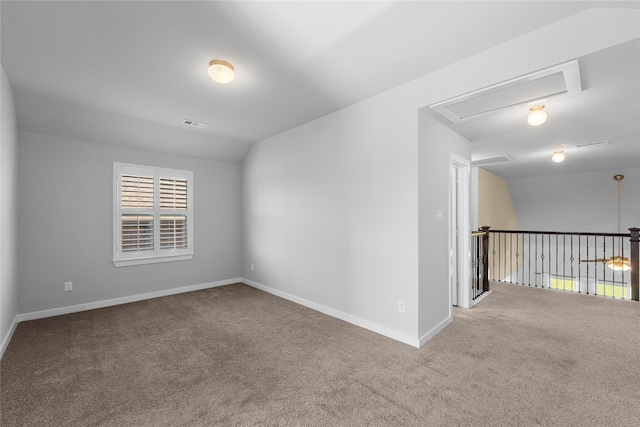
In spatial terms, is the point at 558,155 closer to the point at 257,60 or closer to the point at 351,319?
the point at 351,319

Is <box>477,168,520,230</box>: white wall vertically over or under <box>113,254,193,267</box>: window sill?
over

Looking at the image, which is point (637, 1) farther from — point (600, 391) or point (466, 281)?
point (466, 281)

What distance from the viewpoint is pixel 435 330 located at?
305cm

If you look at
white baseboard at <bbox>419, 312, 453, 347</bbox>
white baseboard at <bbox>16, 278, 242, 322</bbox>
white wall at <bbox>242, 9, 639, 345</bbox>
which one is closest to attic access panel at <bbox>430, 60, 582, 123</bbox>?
white wall at <bbox>242, 9, 639, 345</bbox>

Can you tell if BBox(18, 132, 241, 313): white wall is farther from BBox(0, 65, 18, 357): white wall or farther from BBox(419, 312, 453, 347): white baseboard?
BBox(419, 312, 453, 347): white baseboard

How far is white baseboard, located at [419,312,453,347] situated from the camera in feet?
9.21

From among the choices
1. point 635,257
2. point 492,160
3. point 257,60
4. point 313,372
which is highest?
point 257,60

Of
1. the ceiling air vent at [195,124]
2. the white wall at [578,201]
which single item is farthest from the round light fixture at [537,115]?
the white wall at [578,201]

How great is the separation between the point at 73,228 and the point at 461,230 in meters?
5.48

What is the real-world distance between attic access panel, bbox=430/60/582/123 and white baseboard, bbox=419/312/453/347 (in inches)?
92.4

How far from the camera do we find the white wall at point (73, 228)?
140 inches

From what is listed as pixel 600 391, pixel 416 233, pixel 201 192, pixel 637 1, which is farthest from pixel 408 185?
pixel 201 192

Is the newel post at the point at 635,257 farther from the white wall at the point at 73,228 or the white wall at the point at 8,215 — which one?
the white wall at the point at 8,215

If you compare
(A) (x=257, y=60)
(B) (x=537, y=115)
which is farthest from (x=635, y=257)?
(A) (x=257, y=60)
